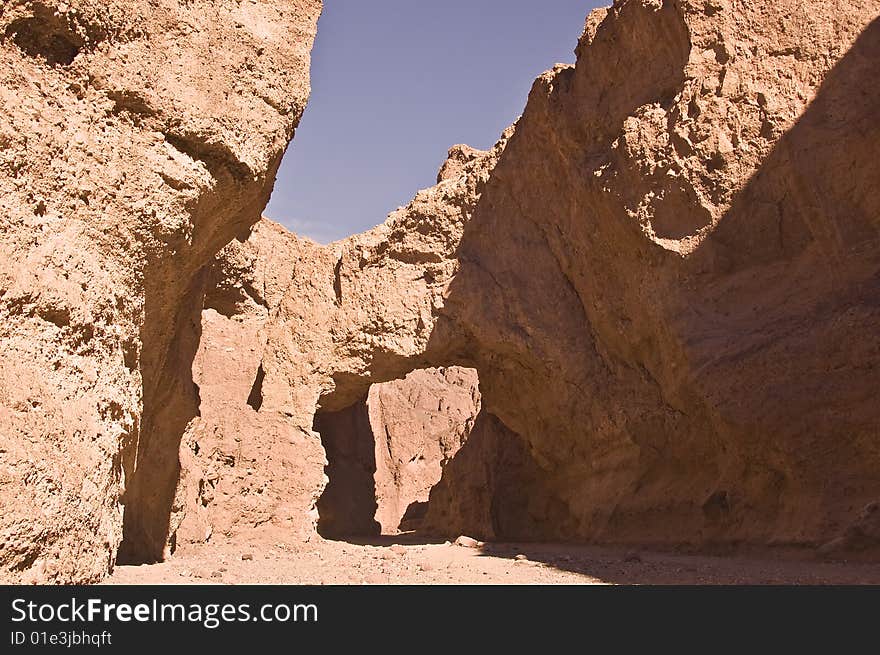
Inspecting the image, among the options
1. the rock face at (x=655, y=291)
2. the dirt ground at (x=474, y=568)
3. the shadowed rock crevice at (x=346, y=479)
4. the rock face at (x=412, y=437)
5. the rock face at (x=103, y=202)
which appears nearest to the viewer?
the rock face at (x=103, y=202)

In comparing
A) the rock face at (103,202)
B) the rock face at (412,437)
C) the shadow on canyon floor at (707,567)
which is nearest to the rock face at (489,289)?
the rock face at (103,202)

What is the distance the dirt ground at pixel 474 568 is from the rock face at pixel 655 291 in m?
0.86

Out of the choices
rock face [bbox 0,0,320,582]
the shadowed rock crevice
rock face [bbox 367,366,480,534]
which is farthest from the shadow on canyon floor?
rock face [bbox 367,366,480,534]

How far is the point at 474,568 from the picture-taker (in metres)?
6.33

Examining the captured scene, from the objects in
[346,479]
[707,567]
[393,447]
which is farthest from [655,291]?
[393,447]

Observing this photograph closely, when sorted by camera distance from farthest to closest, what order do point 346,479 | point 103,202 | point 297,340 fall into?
point 346,479, point 297,340, point 103,202

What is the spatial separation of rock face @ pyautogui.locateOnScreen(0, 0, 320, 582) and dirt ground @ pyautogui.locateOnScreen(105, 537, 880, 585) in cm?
75

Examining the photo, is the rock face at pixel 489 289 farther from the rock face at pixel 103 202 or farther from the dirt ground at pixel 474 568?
the dirt ground at pixel 474 568

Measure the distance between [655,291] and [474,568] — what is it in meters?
3.91

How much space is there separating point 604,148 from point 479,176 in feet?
6.77

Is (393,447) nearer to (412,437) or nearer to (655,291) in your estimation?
(412,437)

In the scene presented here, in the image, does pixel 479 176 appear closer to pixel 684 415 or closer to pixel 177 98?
pixel 684 415

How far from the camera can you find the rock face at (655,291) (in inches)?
293

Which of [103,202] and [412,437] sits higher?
[412,437]
